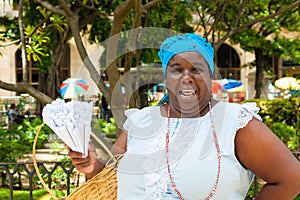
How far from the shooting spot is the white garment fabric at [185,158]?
1729 mm

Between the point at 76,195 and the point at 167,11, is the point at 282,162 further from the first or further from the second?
the point at 167,11

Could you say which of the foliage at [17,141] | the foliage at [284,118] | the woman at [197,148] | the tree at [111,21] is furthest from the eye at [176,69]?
the foliage at [284,118]

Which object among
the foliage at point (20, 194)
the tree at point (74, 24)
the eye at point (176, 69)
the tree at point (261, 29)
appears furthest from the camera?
the tree at point (261, 29)

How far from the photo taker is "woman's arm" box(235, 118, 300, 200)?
1.72m

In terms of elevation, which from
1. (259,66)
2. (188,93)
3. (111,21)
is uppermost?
(111,21)

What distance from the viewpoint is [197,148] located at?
1.78 meters

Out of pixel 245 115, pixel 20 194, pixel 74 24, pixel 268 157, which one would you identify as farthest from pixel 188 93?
pixel 20 194

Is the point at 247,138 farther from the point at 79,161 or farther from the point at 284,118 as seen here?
the point at 284,118

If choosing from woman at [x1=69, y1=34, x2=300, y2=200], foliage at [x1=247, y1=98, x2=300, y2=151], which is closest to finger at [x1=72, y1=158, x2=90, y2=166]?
woman at [x1=69, y1=34, x2=300, y2=200]

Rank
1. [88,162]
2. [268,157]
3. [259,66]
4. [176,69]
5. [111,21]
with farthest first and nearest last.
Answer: [259,66], [111,21], [88,162], [176,69], [268,157]

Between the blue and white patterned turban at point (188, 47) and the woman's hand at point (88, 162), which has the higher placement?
the blue and white patterned turban at point (188, 47)

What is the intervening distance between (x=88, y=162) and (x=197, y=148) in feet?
1.50

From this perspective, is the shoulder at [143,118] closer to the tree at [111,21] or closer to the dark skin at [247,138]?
the dark skin at [247,138]

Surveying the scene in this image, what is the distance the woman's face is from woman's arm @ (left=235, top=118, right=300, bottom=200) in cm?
19
